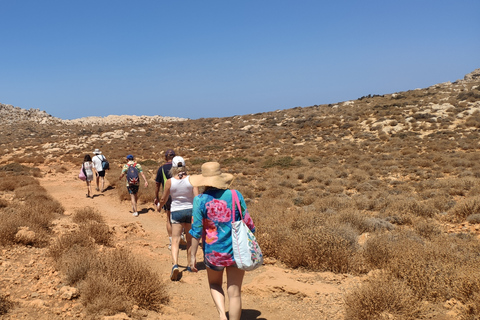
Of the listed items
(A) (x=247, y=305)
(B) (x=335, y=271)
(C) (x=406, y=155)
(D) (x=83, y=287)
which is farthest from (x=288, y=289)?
(C) (x=406, y=155)

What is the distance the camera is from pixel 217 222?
331 cm

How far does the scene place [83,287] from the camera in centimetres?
407

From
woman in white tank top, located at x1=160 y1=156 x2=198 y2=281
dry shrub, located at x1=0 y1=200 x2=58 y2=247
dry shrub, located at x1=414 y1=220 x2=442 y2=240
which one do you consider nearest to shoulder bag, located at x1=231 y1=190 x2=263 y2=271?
woman in white tank top, located at x1=160 y1=156 x2=198 y2=281

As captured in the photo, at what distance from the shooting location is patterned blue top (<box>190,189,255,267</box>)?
327cm

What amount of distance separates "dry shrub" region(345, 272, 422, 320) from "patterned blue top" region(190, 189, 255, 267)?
64.4 inches

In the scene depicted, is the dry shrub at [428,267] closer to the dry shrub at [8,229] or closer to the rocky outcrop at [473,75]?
the dry shrub at [8,229]

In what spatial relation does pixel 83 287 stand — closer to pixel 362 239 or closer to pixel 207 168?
pixel 207 168

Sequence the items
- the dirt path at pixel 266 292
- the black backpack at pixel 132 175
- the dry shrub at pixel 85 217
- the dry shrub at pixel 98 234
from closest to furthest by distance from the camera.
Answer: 1. the dirt path at pixel 266 292
2. the dry shrub at pixel 98 234
3. the dry shrub at pixel 85 217
4. the black backpack at pixel 132 175

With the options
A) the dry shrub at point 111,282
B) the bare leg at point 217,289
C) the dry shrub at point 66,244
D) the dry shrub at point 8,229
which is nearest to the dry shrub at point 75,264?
the dry shrub at point 111,282

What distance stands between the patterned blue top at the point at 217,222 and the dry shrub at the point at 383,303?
163 cm

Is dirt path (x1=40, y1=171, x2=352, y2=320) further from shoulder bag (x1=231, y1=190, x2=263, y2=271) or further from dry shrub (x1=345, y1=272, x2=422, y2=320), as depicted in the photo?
shoulder bag (x1=231, y1=190, x2=263, y2=271)

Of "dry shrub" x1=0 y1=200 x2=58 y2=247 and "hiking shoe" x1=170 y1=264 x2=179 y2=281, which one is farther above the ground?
"dry shrub" x1=0 y1=200 x2=58 y2=247

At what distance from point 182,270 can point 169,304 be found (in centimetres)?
133

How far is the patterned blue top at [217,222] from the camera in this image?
3271 millimetres
